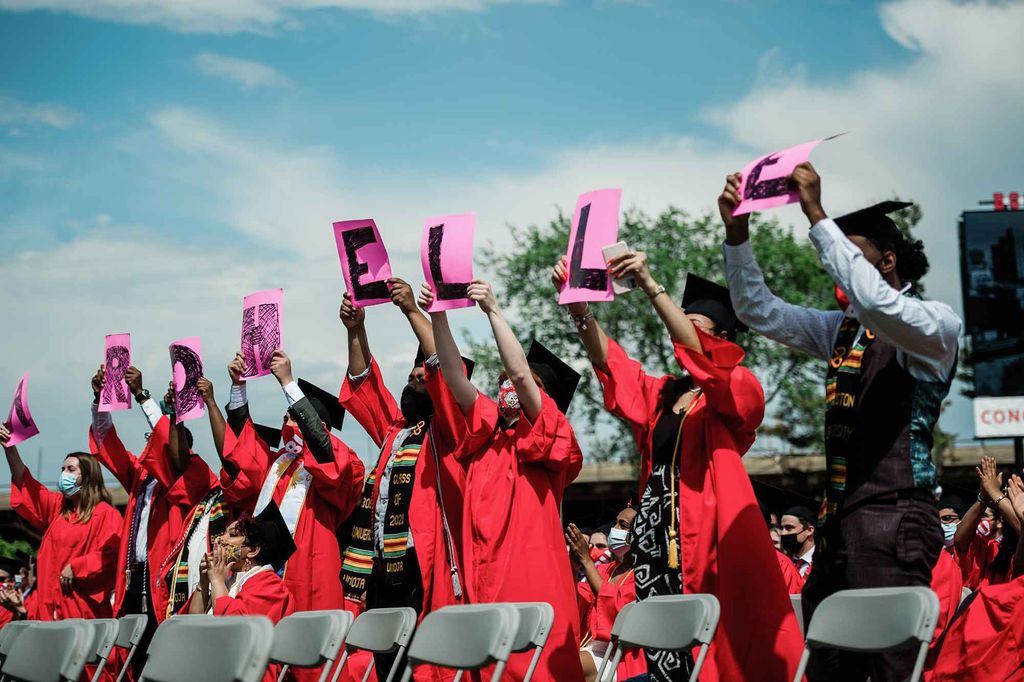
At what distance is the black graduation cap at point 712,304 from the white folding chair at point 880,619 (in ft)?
4.50

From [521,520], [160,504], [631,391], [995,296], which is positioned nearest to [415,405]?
[521,520]

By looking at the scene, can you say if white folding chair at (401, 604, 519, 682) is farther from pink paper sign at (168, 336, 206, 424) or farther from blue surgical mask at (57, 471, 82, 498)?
blue surgical mask at (57, 471, 82, 498)

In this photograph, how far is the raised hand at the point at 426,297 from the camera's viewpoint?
17.3ft

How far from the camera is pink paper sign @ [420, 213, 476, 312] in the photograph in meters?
5.19

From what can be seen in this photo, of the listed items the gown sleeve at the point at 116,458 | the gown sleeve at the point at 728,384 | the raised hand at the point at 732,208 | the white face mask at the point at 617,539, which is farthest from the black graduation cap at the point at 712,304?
the gown sleeve at the point at 116,458

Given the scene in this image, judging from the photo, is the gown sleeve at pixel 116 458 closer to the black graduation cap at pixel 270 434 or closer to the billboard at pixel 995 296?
the black graduation cap at pixel 270 434

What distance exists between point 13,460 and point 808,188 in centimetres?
745

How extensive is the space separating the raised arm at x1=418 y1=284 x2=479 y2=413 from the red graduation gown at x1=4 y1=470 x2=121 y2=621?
463 centimetres

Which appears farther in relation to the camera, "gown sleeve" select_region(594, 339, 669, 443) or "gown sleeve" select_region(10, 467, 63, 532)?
"gown sleeve" select_region(10, 467, 63, 532)

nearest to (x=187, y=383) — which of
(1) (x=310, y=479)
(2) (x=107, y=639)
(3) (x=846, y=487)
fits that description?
(1) (x=310, y=479)

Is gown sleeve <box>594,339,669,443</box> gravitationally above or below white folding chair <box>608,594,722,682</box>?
above

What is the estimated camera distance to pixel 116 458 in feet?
29.4

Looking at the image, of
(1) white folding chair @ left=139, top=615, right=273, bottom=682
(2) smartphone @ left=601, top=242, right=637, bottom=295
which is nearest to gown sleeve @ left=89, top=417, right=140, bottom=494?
(1) white folding chair @ left=139, top=615, right=273, bottom=682

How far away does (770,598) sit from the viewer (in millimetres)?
4359
